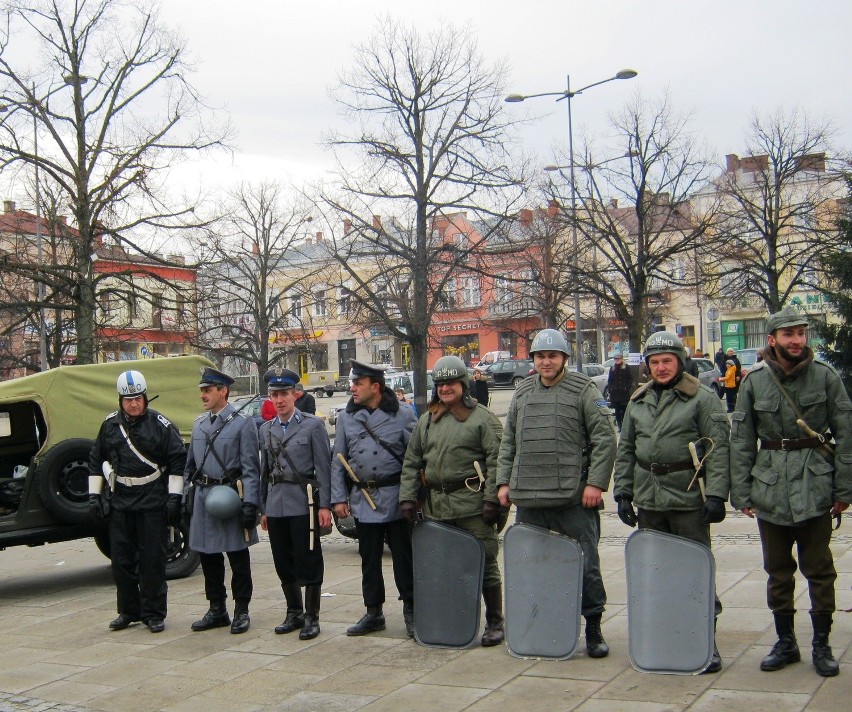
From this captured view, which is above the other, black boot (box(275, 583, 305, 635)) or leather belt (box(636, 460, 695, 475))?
leather belt (box(636, 460, 695, 475))

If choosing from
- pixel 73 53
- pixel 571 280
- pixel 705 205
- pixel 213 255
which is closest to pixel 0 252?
pixel 73 53

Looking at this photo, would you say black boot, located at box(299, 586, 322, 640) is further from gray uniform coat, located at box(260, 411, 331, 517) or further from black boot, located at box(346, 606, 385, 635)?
gray uniform coat, located at box(260, 411, 331, 517)

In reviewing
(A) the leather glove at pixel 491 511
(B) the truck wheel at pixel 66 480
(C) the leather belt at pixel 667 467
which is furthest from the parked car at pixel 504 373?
(C) the leather belt at pixel 667 467

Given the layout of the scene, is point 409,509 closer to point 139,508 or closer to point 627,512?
point 627,512

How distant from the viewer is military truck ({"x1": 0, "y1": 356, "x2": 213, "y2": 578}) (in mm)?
9188

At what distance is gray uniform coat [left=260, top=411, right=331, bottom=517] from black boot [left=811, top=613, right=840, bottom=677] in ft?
10.8

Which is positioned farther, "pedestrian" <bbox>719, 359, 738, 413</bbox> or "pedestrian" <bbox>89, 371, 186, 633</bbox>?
"pedestrian" <bbox>719, 359, 738, 413</bbox>

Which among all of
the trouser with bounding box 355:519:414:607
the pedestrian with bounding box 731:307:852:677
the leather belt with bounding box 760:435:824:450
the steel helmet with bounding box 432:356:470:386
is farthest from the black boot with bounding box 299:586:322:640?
the leather belt with bounding box 760:435:824:450

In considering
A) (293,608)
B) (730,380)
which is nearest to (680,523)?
(293,608)

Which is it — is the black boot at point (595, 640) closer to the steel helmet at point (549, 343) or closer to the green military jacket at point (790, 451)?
the green military jacket at point (790, 451)

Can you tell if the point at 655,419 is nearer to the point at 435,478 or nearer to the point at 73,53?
the point at 435,478

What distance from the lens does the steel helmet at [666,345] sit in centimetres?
600

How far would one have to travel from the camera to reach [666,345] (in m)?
6.00

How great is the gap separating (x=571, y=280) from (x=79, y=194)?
1418cm
